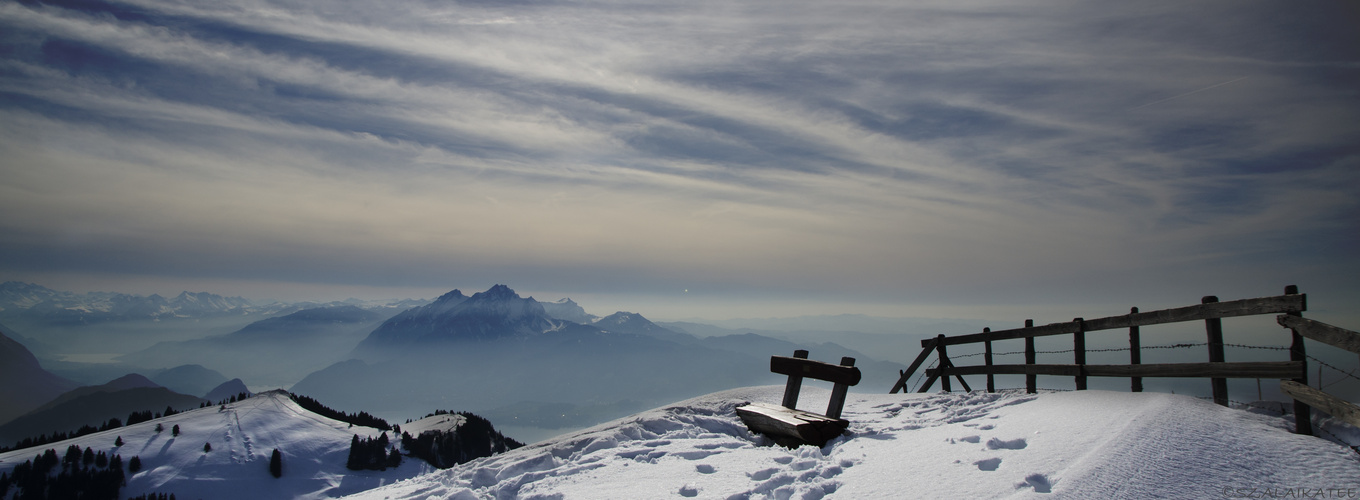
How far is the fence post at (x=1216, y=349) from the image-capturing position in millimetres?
8055

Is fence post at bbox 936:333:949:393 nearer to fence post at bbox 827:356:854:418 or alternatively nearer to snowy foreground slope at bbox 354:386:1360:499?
snowy foreground slope at bbox 354:386:1360:499

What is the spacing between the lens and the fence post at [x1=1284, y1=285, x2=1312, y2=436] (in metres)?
6.34

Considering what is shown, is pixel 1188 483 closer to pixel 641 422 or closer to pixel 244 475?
pixel 641 422

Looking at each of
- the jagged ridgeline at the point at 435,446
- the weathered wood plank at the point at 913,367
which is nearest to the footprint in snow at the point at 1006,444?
the weathered wood plank at the point at 913,367

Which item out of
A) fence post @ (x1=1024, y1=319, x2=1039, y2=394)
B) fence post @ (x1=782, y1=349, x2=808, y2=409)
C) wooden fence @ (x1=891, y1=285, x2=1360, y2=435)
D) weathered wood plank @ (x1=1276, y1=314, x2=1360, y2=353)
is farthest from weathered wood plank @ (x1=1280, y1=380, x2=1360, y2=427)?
fence post @ (x1=782, y1=349, x2=808, y2=409)

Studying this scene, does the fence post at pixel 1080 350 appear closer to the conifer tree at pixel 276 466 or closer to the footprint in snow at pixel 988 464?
the footprint in snow at pixel 988 464

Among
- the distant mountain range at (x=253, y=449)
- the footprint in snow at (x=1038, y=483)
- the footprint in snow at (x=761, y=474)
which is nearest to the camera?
the footprint in snow at (x=1038, y=483)

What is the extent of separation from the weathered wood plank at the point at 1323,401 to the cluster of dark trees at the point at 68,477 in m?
145

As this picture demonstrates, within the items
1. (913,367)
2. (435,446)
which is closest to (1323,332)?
(913,367)

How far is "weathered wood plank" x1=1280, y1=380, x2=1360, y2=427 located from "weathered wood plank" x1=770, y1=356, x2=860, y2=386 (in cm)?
504

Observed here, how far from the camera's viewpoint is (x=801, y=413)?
31.3 ft

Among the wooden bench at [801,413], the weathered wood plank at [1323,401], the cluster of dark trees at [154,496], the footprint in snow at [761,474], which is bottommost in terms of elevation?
the cluster of dark trees at [154,496]

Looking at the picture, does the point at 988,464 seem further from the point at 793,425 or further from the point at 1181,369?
the point at 1181,369

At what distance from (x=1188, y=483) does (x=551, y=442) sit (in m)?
8.68
